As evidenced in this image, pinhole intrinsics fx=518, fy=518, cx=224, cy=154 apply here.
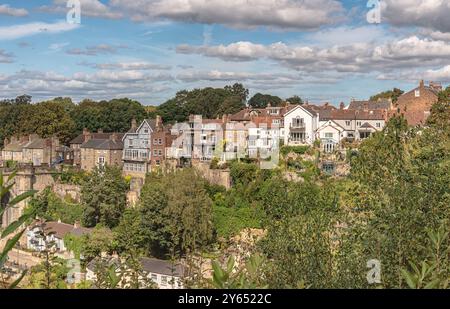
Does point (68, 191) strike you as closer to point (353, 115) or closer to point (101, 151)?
point (101, 151)

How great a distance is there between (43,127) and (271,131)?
22139 mm

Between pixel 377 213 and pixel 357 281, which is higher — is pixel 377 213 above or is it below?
above

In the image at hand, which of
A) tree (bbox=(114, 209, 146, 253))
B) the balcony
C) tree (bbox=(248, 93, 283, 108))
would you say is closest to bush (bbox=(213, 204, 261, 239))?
tree (bbox=(114, 209, 146, 253))

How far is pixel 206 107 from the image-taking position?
2119 inches

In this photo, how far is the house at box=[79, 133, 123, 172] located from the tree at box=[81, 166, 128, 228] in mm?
9088

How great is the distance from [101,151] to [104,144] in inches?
24.3

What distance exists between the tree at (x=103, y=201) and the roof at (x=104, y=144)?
33.5ft

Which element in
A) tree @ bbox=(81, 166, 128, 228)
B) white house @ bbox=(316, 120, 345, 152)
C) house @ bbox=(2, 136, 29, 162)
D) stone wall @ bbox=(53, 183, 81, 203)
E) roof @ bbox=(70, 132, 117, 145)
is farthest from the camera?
house @ bbox=(2, 136, 29, 162)

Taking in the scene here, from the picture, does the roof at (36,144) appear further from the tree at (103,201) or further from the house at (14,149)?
the tree at (103,201)

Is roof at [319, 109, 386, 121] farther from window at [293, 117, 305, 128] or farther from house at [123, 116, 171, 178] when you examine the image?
house at [123, 116, 171, 178]

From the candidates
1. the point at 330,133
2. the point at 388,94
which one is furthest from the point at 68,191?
the point at 388,94

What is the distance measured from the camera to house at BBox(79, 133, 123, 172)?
122 ft
